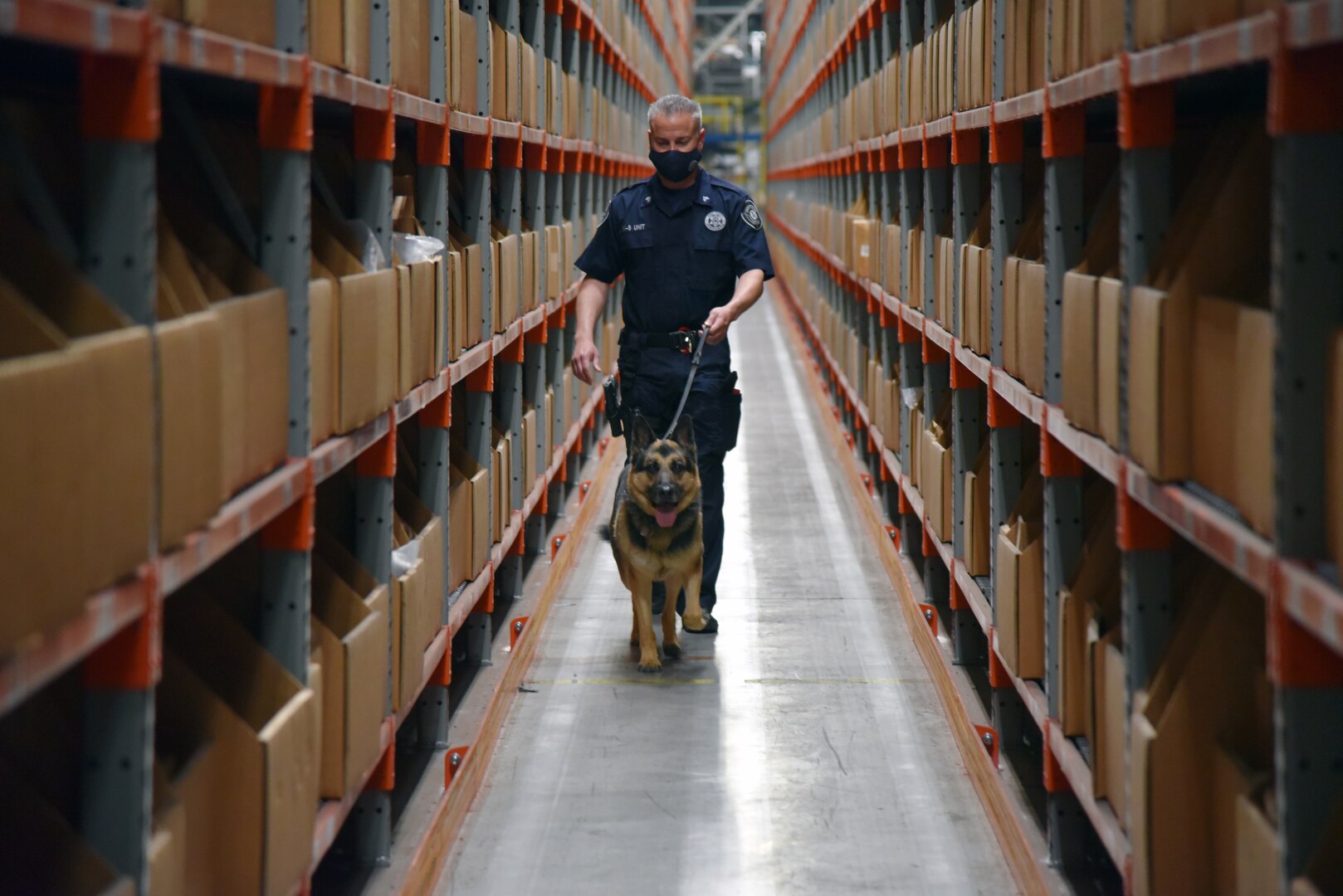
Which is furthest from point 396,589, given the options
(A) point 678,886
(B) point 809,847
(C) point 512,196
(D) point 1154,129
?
(C) point 512,196

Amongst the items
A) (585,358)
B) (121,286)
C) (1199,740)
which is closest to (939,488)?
(585,358)

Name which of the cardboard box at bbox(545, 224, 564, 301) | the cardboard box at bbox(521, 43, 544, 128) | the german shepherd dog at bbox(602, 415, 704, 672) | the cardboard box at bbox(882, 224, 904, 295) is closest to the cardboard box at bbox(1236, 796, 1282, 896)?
the german shepherd dog at bbox(602, 415, 704, 672)

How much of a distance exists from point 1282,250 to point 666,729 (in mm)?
3126

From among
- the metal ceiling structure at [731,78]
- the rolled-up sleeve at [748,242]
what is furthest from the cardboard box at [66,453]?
the metal ceiling structure at [731,78]

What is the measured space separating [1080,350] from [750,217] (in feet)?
8.18

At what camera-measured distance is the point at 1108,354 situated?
9.31 ft

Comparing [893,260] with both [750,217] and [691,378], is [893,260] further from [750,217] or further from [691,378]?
[691,378]

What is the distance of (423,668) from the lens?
388cm

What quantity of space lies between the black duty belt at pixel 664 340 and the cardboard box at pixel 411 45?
5.27 ft

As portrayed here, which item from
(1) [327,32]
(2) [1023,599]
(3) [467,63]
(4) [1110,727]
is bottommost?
(4) [1110,727]

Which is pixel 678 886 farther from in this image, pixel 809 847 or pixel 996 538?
pixel 996 538

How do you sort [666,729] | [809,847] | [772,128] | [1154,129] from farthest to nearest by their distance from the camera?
[772,128] < [666,729] < [809,847] < [1154,129]

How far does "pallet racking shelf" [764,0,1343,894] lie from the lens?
6.22 ft

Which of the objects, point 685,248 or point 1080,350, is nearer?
point 1080,350
